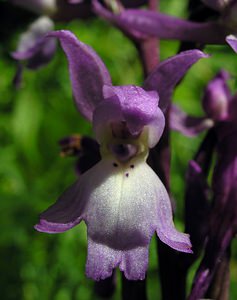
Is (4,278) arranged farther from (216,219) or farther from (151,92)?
(151,92)

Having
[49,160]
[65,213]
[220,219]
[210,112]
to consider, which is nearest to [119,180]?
[65,213]

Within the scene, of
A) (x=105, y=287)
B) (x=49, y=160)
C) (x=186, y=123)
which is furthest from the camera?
(x=49, y=160)

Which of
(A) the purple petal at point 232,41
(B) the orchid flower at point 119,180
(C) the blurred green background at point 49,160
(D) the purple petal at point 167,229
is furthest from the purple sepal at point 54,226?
(C) the blurred green background at point 49,160

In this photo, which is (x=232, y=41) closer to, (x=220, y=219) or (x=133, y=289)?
(x=220, y=219)

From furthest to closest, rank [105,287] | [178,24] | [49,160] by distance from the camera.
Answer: [49,160]
[105,287]
[178,24]

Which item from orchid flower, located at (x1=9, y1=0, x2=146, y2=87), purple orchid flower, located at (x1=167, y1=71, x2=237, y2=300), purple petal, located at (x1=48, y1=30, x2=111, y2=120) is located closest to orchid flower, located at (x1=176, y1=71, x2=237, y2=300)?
purple orchid flower, located at (x1=167, y1=71, x2=237, y2=300)

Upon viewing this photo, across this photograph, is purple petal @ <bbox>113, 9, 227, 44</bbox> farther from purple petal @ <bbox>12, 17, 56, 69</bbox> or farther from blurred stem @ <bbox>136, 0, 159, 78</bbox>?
purple petal @ <bbox>12, 17, 56, 69</bbox>

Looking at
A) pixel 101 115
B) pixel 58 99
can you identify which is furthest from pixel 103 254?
pixel 58 99
